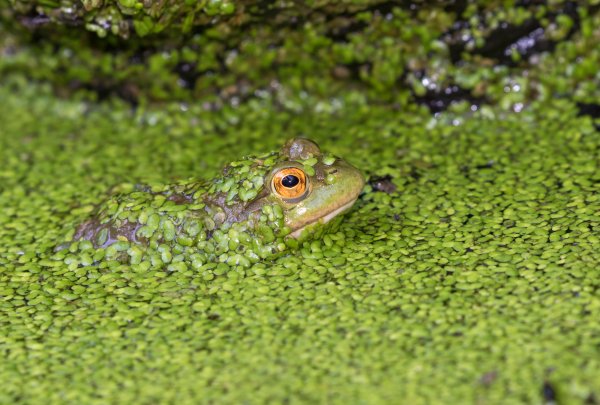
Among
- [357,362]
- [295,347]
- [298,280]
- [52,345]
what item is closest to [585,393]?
[357,362]

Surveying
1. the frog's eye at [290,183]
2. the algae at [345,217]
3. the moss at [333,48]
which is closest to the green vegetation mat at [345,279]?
the algae at [345,217]

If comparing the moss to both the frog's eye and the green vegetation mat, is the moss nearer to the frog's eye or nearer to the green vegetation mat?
the green vegetation mat

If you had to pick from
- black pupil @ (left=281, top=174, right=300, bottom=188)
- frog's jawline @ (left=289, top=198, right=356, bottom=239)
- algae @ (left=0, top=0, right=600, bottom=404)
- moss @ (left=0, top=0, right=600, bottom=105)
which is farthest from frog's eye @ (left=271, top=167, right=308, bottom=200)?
moss @ (left=0, top=0, right=600, bottom=105)

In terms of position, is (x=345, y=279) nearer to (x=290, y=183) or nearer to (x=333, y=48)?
(x=290, y=183)

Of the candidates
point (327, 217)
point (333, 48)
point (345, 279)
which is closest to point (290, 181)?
point (327, 217)

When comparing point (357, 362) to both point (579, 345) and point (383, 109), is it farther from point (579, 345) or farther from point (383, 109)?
point (383, 109)

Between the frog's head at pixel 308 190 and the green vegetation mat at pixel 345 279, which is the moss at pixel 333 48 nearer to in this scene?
the green vegetation mat at pixel 345 279
